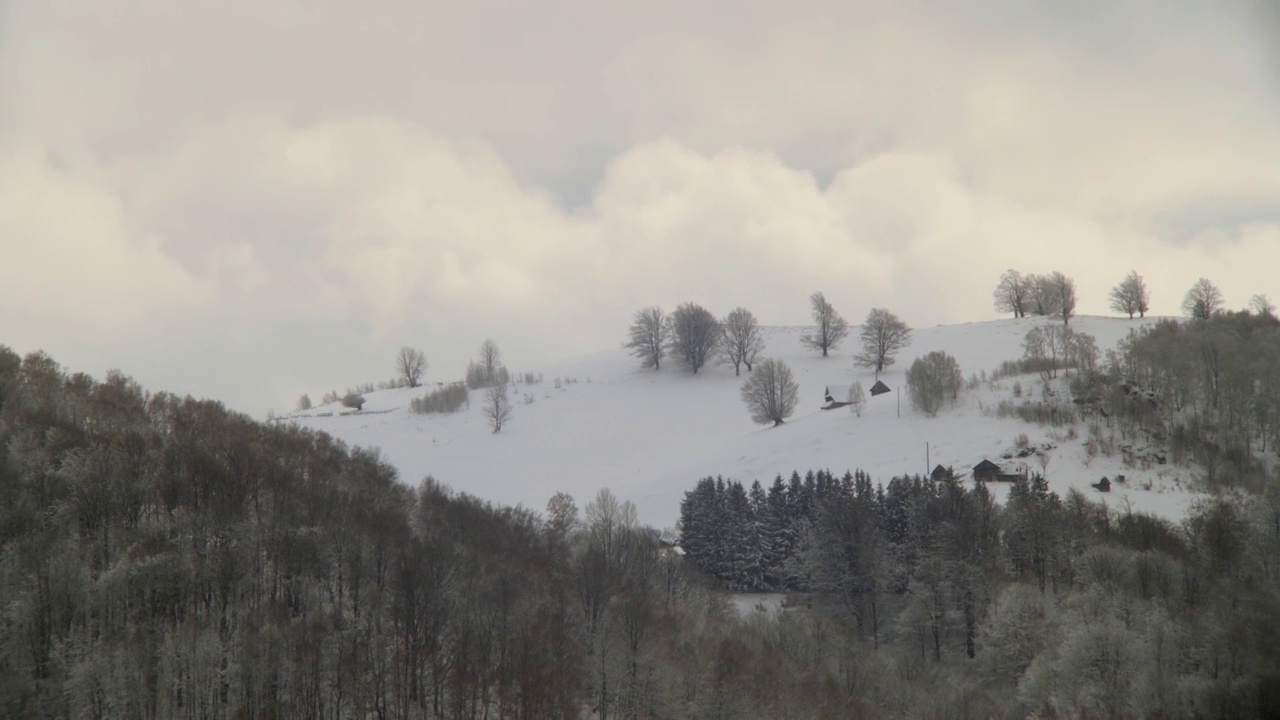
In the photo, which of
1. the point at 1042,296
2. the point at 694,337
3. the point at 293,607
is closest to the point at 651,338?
the point at 694,337

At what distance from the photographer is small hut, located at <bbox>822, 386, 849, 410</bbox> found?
105 meters

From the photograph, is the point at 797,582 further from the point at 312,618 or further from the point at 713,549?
the point at 312,618

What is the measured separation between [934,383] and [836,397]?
1878 centimetres

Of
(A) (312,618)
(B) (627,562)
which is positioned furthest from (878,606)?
(A) (312,618)

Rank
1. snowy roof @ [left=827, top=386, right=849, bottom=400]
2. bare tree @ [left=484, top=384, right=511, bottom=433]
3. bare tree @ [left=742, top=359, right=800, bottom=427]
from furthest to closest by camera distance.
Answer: bare tree @ [left=484, top=384, right=511, bottom=433], snowy roof @ [left=827, top=386, right=849, bottom=400], bare tree @ [left=742, top=359, right=800, bottom=427]

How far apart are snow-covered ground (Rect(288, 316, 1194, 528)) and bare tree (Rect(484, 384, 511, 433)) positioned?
3.87ft

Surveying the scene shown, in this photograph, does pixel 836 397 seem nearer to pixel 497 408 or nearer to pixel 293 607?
pixel 497 408

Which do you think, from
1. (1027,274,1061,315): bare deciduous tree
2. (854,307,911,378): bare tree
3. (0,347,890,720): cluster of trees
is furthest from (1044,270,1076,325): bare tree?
(0,347,890,720): cluster of trees

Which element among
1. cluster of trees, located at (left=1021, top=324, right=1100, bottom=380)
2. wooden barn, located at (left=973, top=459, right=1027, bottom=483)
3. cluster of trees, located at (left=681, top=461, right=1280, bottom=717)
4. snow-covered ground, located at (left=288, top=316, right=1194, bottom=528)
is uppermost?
cluster of trees, located at (left=1021, top=324, right=1100, bottom=380)

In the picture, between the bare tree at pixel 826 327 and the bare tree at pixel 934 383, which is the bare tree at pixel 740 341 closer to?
the bare tree at pixel 826 327

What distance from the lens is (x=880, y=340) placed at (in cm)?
12131

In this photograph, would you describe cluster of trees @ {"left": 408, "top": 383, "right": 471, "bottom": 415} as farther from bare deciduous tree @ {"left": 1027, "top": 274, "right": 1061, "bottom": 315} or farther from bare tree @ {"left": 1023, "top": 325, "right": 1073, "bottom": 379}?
bare deciduous tree @ {"left": 1027, "top": 274, "right": 1061, "bottom": 315}

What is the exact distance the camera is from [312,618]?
43.7 meters

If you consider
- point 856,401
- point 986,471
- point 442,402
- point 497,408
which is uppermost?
point 442,402
